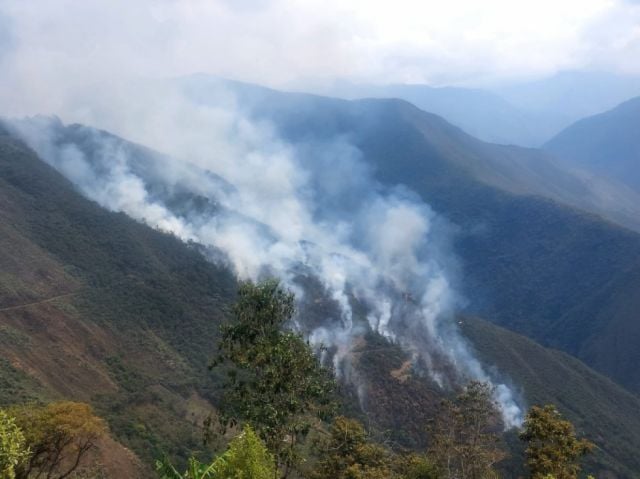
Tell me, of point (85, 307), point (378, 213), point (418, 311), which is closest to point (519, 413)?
point (418, 311)

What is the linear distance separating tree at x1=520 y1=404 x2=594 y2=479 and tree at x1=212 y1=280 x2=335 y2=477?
327 inches

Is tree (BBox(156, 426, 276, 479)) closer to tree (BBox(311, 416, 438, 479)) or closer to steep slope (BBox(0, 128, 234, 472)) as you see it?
tree (BBox(311, 416, 438, 479))

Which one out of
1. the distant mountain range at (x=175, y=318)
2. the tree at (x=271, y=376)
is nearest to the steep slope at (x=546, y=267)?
the distant mountain range at (x=175, y=318)

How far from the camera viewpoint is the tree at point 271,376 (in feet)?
64.8

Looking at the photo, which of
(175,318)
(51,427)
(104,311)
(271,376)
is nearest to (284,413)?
(271,376)

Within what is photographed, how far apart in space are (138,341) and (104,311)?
19.4 ft

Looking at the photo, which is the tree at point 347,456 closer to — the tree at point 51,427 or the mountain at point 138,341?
the tree at point 51,427

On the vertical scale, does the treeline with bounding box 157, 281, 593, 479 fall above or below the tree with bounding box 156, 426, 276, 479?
above

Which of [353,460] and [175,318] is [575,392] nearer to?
[175,318]

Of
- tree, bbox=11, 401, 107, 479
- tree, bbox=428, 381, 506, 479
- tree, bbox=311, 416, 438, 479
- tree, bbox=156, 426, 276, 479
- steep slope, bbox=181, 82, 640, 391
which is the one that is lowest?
tree, bbox=11, 401, 107, 479

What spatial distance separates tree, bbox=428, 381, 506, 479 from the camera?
2520 centimetres

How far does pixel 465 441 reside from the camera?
27.1m

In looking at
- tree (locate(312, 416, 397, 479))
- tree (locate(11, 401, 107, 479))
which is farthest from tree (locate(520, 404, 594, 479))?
tree (locate(11, 401, 107, 479))

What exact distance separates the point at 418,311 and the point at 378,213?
86566mm
